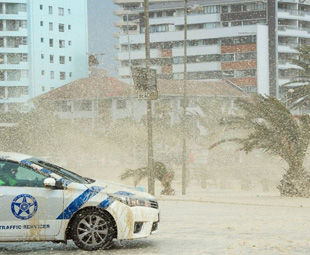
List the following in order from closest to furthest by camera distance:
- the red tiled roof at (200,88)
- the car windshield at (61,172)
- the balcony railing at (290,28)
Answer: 1. the car windshield at (61,172)
2. the red tiled roof at (200,88)
3. the balcony railing at (290,28)

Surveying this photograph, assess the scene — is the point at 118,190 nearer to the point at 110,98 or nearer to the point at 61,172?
the point at 61,172

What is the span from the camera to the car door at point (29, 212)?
10.9 metres

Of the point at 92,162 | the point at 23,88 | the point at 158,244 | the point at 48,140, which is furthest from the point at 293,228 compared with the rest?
the point at 23,88

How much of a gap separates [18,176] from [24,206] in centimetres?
43

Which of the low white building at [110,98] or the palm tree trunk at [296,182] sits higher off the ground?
the low white building at [110,98]

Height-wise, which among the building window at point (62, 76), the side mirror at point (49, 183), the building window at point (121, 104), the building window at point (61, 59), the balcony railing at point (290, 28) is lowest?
the side mirror at point (49, 183)

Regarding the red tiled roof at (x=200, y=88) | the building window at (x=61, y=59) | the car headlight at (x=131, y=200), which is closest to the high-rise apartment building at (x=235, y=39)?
the red tiled roof at (x=200, y=88)

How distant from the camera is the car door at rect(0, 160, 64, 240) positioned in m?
10.9

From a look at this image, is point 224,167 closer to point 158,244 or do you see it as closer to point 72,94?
point 72,94

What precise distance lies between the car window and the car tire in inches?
26.5

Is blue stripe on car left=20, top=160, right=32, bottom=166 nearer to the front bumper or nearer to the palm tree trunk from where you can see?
the front bumper

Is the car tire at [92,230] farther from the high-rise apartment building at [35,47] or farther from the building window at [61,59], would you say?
the building window at [61,59]

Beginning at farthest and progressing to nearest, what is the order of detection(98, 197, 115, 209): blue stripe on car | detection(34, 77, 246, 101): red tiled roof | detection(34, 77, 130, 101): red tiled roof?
detection(34, 77, 130, 101): red tiled roof, detection(34, 77, 246, 101): red tiled roof, detection(98, 197, 115, 209): blue stripe on car

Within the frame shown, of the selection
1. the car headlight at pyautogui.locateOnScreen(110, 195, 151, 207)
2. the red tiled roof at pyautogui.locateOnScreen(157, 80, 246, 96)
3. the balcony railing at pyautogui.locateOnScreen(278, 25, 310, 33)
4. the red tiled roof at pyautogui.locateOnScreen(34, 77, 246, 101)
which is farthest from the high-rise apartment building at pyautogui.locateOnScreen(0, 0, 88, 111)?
the car headlight at pyautogui.locateOnScreen(110, 195, 151, 207)
